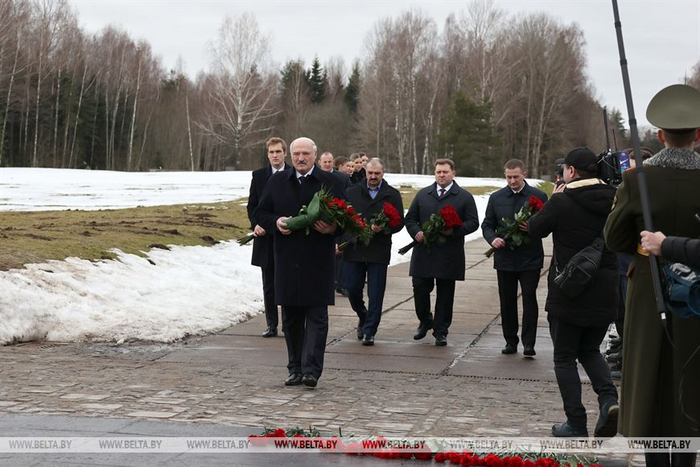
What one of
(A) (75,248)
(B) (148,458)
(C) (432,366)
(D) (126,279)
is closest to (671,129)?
(B) (148,458)

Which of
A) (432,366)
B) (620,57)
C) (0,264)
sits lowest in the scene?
(432,366)

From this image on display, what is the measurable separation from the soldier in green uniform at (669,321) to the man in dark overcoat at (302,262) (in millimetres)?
3842

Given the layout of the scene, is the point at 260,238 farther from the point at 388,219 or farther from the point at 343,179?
the point at 388,219

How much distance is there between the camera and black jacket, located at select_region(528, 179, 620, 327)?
6.70 m

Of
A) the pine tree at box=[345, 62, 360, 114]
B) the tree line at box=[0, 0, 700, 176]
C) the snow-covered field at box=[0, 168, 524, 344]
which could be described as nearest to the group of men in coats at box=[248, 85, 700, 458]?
the snow-covered field at box=[0, 168, 524, 344]

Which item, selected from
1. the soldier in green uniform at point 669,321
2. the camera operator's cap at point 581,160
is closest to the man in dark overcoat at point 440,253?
the camera operator's cap at point 581,160

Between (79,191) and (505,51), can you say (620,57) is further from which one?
(505,51)

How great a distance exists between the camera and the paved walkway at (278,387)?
6.92 metres

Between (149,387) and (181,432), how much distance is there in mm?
1694

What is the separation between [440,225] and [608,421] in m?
4.57

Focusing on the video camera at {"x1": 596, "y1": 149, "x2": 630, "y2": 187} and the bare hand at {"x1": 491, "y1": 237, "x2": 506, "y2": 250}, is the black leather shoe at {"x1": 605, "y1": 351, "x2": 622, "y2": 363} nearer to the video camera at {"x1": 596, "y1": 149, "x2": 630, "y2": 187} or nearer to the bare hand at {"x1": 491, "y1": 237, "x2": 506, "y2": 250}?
the bare hand at {"x1": 491, "y1": 237, "x2": 506, "y2": 250}

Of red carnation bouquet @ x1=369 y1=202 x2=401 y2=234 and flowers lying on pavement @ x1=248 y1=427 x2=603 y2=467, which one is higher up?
red carnation bouquet @ x1=369 y1=202 x2=401 y2=234

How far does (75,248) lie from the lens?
44.1ft

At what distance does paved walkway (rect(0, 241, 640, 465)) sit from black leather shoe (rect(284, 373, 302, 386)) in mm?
127
